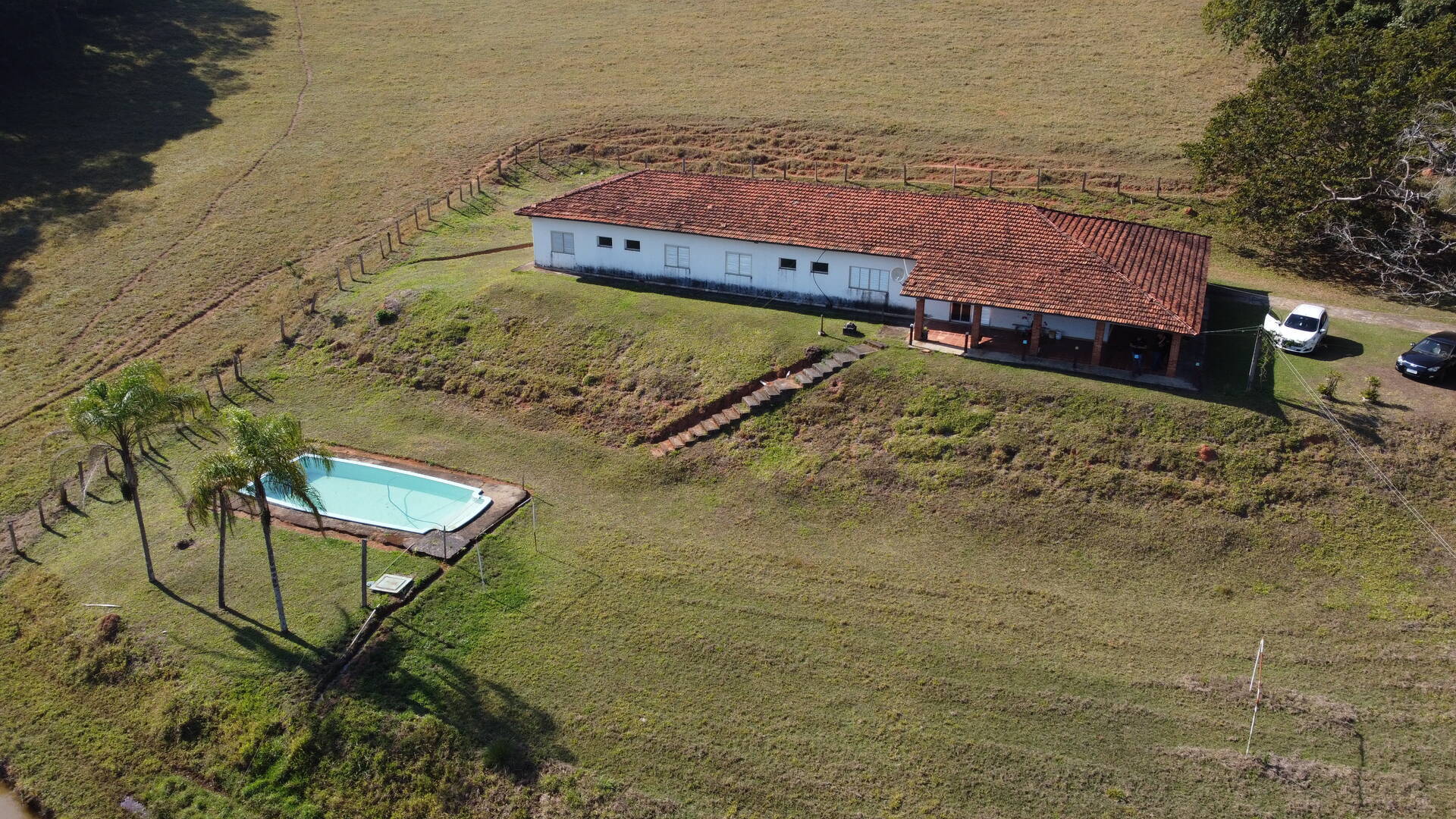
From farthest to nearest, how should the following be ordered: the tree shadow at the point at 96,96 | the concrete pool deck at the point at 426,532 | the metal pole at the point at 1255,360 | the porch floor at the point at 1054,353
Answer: the tree shadow at the point at 96,96 → the porch floor at the point at 1054,353 → the metal pole at the point at 1255,360 → the concrete pool deck at the point at 426,532

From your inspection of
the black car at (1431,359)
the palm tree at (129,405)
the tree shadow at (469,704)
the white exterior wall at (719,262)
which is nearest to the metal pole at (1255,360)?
the black car at (1431,359)

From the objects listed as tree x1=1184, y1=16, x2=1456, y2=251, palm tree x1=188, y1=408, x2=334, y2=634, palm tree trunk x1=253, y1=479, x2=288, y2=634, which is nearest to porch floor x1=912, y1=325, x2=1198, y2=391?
tree x1=1184, y1=16, x2=1456, y2=251

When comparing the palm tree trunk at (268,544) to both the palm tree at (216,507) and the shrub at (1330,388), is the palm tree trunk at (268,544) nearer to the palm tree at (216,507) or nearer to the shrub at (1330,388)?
the palm tree at (216,507)

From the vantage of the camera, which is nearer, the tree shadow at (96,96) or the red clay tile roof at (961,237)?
the red clay tile roof at (961,237)

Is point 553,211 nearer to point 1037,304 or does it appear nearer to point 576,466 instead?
point 576,466

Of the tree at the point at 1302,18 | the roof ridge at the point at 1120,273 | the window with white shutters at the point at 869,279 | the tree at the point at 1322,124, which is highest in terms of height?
the tree at the point at 1302,18

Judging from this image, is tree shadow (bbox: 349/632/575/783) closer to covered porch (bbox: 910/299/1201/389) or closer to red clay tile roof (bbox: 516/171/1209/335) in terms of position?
red clay tile roof (bbox: 516/171/1209/335)

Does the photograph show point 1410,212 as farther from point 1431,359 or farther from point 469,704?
point 469,704
